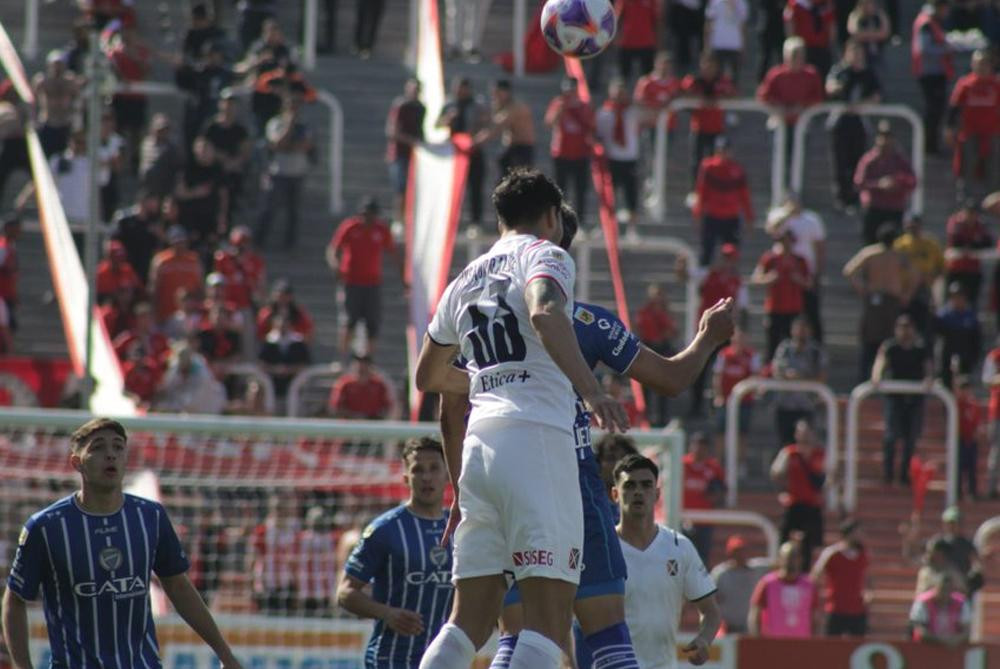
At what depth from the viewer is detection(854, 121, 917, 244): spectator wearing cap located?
2305 cm

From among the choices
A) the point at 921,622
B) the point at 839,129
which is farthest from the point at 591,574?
the point at 839,129

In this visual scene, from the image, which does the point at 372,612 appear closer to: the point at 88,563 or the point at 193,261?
the point at 88,563

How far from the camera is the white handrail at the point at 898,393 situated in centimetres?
1997

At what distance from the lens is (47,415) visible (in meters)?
13.8

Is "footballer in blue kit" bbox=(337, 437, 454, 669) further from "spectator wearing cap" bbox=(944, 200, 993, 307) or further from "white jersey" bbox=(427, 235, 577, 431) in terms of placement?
"spectator wearing cap" bbox=(944, 200, 993, 307)

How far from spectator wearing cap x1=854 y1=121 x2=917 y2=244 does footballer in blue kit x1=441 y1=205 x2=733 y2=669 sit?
Result: 1518 centimetres

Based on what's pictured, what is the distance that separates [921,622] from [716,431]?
4.59m

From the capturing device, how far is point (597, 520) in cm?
816

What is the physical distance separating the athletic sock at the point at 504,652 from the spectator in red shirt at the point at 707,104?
661 inches

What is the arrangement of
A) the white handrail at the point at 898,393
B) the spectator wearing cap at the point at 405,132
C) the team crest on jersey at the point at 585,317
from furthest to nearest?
1. the spectator wearing cap at the point at 405,132
2. the white handrail at the point at 898,393
3. the team crest on jersey at the point at 585,317

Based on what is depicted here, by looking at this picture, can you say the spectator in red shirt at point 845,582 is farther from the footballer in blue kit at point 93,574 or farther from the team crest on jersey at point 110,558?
the team crest on jersey at point 110,558

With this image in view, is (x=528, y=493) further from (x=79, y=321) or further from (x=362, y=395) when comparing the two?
(x=362, y=395)

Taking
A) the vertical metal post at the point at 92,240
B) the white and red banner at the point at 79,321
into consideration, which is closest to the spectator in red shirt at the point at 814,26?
the white and red banner at the point at 79,321

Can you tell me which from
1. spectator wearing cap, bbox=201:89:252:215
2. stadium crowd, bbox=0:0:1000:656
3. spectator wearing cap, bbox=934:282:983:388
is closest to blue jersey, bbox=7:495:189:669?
stadium crowd, bbox=0:0:1000:656
